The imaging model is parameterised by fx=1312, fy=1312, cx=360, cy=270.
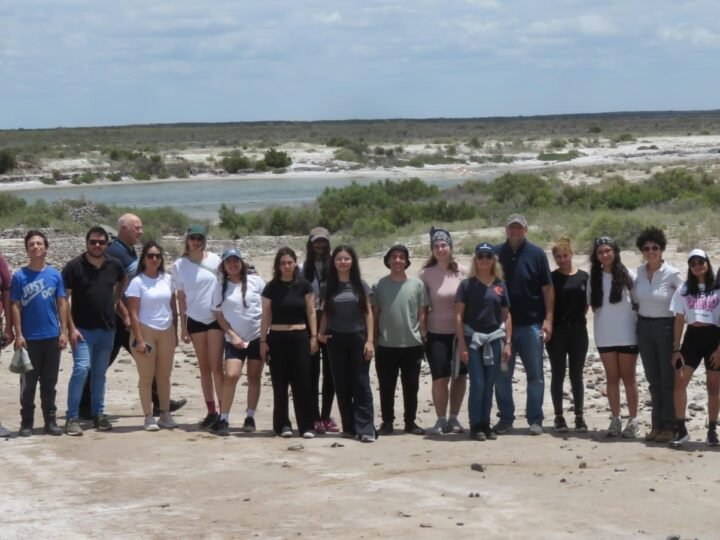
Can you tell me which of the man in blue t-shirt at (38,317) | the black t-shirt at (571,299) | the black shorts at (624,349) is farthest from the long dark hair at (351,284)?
the man in blue t-shirt at (38,317)

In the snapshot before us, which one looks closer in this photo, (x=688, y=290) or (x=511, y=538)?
(x=511, y=538)

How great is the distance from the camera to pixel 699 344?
9.73m

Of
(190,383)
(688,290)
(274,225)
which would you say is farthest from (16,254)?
(688,290)

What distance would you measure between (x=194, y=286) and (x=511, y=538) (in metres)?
4.08

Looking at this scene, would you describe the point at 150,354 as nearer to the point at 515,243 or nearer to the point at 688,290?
the point at 515,243

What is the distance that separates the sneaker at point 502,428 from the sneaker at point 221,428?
7.10 feet

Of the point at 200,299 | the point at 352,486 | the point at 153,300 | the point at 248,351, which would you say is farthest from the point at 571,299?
the point at 153,300

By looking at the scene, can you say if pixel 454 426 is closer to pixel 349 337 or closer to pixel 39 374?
pixel 349 337

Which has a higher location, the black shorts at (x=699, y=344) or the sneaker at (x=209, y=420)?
the black shorts at (x=699, y=344)

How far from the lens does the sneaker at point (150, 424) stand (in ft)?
35.0

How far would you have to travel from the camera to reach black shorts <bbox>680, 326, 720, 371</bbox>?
969 centimetres

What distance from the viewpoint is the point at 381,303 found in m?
10.4

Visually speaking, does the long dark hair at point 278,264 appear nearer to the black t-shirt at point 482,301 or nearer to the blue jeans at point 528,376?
the black t-shirt at point 482,301

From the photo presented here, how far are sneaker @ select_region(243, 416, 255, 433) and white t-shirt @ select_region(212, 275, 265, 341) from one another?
2.25 feet
